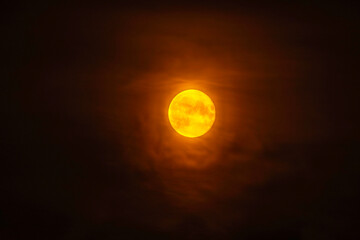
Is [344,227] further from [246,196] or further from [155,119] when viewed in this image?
[155,119]

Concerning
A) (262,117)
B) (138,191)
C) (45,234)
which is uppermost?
(262,117)

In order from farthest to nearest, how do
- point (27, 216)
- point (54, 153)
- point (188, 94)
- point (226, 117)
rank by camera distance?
point (27, 216) < point (54, 153) < point (226, 117) < point (188, 94)

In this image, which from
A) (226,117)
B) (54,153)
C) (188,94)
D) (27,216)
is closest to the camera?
(188,94)

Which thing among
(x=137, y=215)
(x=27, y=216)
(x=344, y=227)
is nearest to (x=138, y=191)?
(x=137, y=215)

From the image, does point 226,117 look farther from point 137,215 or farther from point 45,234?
point 45,234

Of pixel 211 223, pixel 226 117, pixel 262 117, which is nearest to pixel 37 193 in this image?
pixel 211 223

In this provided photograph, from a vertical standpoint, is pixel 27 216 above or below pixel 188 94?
below

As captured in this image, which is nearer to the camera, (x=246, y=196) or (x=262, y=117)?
(x=262, y=117)
